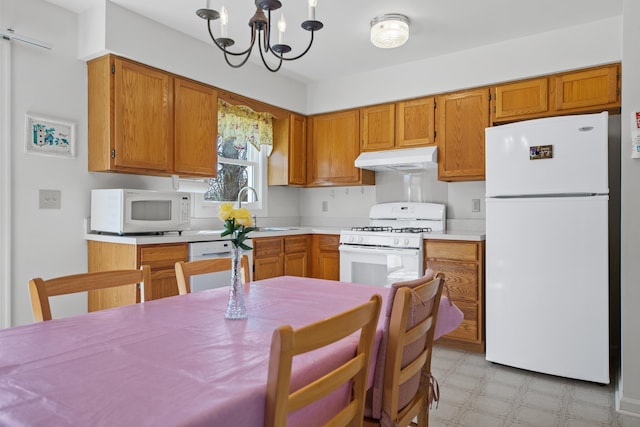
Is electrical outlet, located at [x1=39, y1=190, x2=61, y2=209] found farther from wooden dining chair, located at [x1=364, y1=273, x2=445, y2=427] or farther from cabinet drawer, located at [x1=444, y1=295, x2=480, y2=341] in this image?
cabinet drawer, located at [x1=444, y1=295, x2=480, y2=341]

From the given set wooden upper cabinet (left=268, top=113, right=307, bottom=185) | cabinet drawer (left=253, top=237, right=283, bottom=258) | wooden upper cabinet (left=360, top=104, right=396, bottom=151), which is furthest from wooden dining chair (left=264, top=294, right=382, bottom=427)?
wooden upper cabinet (left=268, top=113, right=307, bottom=185)

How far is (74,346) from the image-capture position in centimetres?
107

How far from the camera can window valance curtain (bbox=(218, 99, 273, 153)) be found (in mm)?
3847

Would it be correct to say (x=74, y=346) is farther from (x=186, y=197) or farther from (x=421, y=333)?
(x=186, y=197)

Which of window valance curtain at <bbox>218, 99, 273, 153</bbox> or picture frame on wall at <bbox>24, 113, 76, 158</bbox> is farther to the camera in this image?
window valance curtain at <bbox>218, 99, 273, 153</bbox>

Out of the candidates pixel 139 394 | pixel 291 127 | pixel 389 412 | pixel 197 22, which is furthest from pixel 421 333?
pixel 291 127

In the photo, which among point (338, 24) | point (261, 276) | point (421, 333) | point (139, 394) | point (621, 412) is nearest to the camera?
point (139, 394)

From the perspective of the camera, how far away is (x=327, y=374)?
96 centimetres

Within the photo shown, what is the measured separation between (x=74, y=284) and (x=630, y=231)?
2.65 m

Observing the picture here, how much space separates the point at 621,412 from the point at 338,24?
2970mm

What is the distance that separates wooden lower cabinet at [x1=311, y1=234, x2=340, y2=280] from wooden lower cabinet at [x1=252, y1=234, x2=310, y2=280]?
0.08m

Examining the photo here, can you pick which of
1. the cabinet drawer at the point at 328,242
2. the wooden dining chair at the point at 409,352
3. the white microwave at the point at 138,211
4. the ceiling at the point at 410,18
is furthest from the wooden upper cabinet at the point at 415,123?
the wooden dining chair at the point at 409,352

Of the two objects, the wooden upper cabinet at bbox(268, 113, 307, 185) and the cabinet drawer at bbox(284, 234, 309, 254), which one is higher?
the wooden upper cabinet at bbox(268, 113, 307, 185)

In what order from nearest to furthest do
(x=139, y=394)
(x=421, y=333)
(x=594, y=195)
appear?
(x=139, y=394) → (x=421, y=333) → (x=594, y=195)
